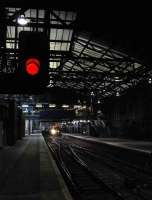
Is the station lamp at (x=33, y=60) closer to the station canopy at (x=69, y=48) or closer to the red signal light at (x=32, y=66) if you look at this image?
the red signal light at (x=32, y=66)

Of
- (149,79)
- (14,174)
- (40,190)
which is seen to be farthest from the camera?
(149,79)

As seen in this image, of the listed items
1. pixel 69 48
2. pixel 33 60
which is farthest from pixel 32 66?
pixel 69 48

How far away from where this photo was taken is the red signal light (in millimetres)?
4133

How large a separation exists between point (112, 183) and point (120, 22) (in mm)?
6095

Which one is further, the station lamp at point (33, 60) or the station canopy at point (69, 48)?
the station canopy at point (69, 48)

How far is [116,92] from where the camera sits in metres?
46.7

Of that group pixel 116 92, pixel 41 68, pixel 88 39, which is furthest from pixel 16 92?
pixel 116 92

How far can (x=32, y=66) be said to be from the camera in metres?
4.17

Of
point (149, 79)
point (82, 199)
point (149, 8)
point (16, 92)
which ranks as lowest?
point (82, 199)

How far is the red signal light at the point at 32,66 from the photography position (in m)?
4.13

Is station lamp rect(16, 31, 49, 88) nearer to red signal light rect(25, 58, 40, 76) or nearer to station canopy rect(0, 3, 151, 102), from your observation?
red signal light rect(25, 58, 40, 76)

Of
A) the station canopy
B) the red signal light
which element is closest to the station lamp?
the red signal light

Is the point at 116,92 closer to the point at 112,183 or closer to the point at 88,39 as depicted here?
the point at 88,39

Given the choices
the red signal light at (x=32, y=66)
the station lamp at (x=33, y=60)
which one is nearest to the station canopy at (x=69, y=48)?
the station lamp at (x=33, y=60)
